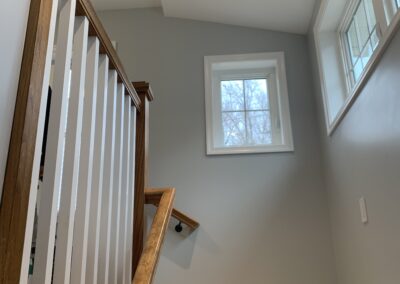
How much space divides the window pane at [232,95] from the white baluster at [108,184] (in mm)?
1950

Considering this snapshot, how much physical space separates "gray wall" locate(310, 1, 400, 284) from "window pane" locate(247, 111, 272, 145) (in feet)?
1.94

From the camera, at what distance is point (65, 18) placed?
38.3 inches

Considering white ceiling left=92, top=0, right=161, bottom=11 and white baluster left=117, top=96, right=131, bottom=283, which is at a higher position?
white ceiling left=92, top=0, right=161, bottom=11

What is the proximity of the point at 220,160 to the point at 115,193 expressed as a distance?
1701 millimetres

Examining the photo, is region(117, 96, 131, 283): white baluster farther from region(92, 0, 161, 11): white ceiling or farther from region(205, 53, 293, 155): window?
region(92, 0, 161, 11): white ceiling

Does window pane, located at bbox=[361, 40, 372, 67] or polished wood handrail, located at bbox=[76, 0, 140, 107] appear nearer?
polished wood handrail, located at bbox=[76, 0, 140, 107]

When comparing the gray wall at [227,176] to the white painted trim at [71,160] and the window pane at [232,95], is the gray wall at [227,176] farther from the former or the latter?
the white painted trim at [71,160]

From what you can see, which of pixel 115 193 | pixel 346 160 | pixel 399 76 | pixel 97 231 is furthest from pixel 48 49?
pixel 346 160

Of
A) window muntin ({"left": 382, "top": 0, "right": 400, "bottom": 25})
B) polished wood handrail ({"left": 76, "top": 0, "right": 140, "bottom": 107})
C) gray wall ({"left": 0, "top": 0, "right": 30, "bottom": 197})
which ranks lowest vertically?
gray wall ({"left": 0, "top": 0, "right": 30, "bottom": 197})

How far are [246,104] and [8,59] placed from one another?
267 centimetres

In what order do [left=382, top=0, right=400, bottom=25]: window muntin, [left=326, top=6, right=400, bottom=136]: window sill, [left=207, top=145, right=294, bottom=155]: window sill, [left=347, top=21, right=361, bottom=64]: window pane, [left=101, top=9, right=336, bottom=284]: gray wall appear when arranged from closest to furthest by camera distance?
[left=326, top=6, right=400, bottom=136]: window sill < [left=382, top=0, right=400, bottom=25]: window muntin < [left=347, top=21, right=361, bottom=64]: window pane < [left=101, top=9, right=336, bottom=284]: gray wall < [left=207, top=145, right=294, bottom=155]: window sill

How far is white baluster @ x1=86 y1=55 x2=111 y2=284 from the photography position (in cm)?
108

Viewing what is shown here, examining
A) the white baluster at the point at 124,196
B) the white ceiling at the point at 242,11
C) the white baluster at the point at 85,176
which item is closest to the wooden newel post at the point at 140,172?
the white baluster at the point at 124,196

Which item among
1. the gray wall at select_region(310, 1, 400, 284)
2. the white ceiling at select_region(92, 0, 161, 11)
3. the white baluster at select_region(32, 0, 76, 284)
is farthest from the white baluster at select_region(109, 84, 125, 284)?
the white ceiling at select_region(92, 0, 161, 11)
